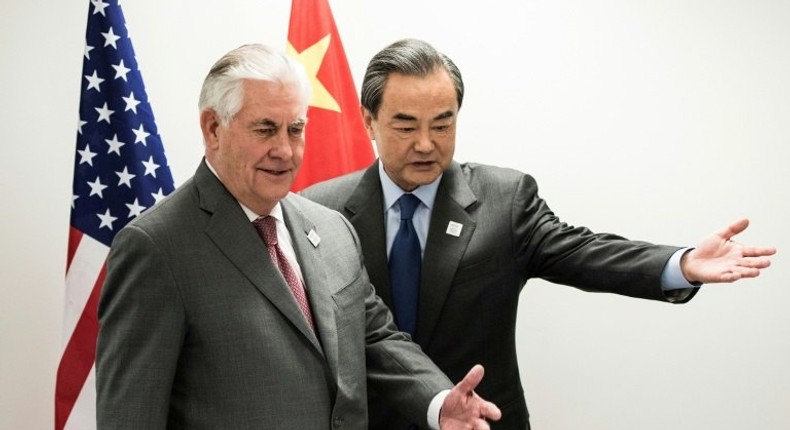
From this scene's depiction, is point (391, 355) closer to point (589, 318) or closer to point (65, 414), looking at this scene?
point (65, 414)

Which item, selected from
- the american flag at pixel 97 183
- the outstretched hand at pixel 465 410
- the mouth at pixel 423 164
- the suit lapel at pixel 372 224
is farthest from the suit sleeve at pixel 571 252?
the american flag at pixel 97 183

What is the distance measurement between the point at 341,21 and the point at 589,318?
5.18ft

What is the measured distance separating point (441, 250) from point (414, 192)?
0.64 feet

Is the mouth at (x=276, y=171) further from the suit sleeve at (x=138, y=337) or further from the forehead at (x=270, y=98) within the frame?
the suit sleeve at (x=138, y=337)

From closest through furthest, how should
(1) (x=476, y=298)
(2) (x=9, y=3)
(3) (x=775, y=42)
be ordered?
(1) (x=476, y=298), (2) (x=9, y=3), (3) (x=775, y=42)

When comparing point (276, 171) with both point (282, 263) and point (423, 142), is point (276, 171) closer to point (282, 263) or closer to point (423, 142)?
point (282, 263)

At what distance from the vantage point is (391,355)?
2.16 meters

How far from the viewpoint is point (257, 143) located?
188 centimetres

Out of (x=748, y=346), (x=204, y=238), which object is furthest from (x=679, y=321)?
(x=204, y=238)

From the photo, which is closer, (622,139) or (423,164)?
(423,164)

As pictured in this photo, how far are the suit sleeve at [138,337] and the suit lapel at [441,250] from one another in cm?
80

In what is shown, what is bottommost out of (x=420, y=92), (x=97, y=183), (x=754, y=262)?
(x=97, y=183)

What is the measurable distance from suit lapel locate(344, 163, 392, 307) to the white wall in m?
1.23

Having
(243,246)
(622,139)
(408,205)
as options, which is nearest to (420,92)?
(408,205)
